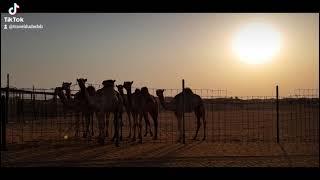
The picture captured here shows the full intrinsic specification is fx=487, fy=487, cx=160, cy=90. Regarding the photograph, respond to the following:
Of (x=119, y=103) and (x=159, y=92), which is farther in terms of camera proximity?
(x=159, y=92)

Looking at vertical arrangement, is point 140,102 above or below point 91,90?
below

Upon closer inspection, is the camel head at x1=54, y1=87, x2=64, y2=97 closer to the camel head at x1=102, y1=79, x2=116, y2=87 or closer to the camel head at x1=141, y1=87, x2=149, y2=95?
the camel head at x1=102, y1=79, x2=116, y2=87

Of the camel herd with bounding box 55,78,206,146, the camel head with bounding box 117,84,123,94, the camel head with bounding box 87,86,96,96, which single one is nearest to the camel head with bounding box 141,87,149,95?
the camel herd with bounding box 55,78,206,146

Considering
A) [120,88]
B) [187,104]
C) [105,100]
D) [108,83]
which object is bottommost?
[187,104]

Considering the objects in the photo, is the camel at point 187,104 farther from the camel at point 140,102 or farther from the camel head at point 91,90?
the camel head at point 91,90

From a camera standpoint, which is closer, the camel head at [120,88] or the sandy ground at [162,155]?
the sandy ground at [162,155]

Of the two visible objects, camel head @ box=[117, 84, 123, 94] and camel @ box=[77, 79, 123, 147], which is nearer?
camel @ box=[77, 79, 123, 147]

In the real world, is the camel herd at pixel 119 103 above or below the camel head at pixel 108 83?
below

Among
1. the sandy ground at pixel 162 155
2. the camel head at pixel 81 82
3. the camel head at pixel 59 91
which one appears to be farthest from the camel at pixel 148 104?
the camel head at pixel 59 91

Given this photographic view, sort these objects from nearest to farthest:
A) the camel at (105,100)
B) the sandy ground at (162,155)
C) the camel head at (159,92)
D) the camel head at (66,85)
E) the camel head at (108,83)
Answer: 1. the sandy ground at (162,155)
2. the camel at (105,100)
3. the camel head at (108,83)
4. the camel head at (66,85)
5. the camel head at (159,92)

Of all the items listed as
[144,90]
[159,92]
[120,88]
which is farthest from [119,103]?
[159,92]

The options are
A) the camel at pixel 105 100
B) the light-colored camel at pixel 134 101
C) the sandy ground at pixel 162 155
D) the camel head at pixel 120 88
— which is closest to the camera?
the sandy ground at pixel 162 155

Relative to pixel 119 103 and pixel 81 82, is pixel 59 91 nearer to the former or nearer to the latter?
pixel 81 82

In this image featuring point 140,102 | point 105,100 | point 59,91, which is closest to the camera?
point 105,100
